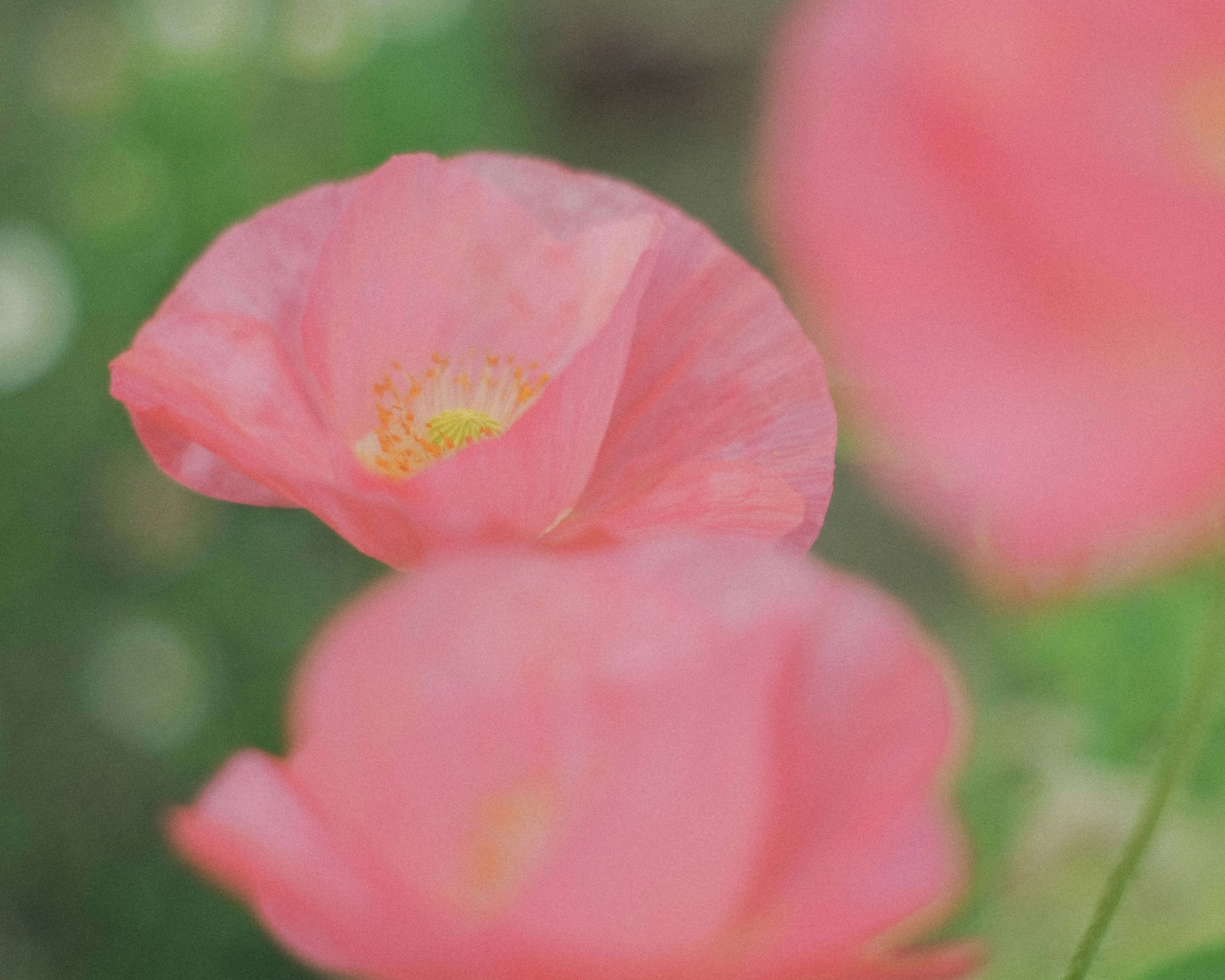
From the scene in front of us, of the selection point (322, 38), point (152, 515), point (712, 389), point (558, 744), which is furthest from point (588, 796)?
point (322, 38)

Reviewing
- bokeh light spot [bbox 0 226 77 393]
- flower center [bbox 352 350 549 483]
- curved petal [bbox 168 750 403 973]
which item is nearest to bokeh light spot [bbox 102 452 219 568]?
bokeh light spot [bbox 0 226 77 393]

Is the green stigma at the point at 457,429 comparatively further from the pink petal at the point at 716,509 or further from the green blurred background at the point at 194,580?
the green blurred background at the point at 194,580

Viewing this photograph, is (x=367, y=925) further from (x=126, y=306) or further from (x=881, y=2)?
(x=126, y=306)

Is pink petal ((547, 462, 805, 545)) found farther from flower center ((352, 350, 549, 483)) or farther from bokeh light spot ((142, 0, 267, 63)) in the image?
bokeh light spot ((142, 0, 267, 63))

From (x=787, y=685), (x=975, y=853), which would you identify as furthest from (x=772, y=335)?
(x=975, y=853)

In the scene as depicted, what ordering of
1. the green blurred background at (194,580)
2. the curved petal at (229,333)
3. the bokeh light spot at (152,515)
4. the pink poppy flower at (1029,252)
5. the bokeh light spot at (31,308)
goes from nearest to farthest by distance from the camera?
the pink poppy flower at (1029,252) < the curved petal at (229,333) < the green blurred background at (194,580) < the bokeh light spot at (31,308) < the bokeh light spot at (152,515)

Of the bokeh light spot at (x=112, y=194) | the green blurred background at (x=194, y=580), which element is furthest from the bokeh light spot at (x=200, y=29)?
the bokeh light spot at (x=112, y=194)
